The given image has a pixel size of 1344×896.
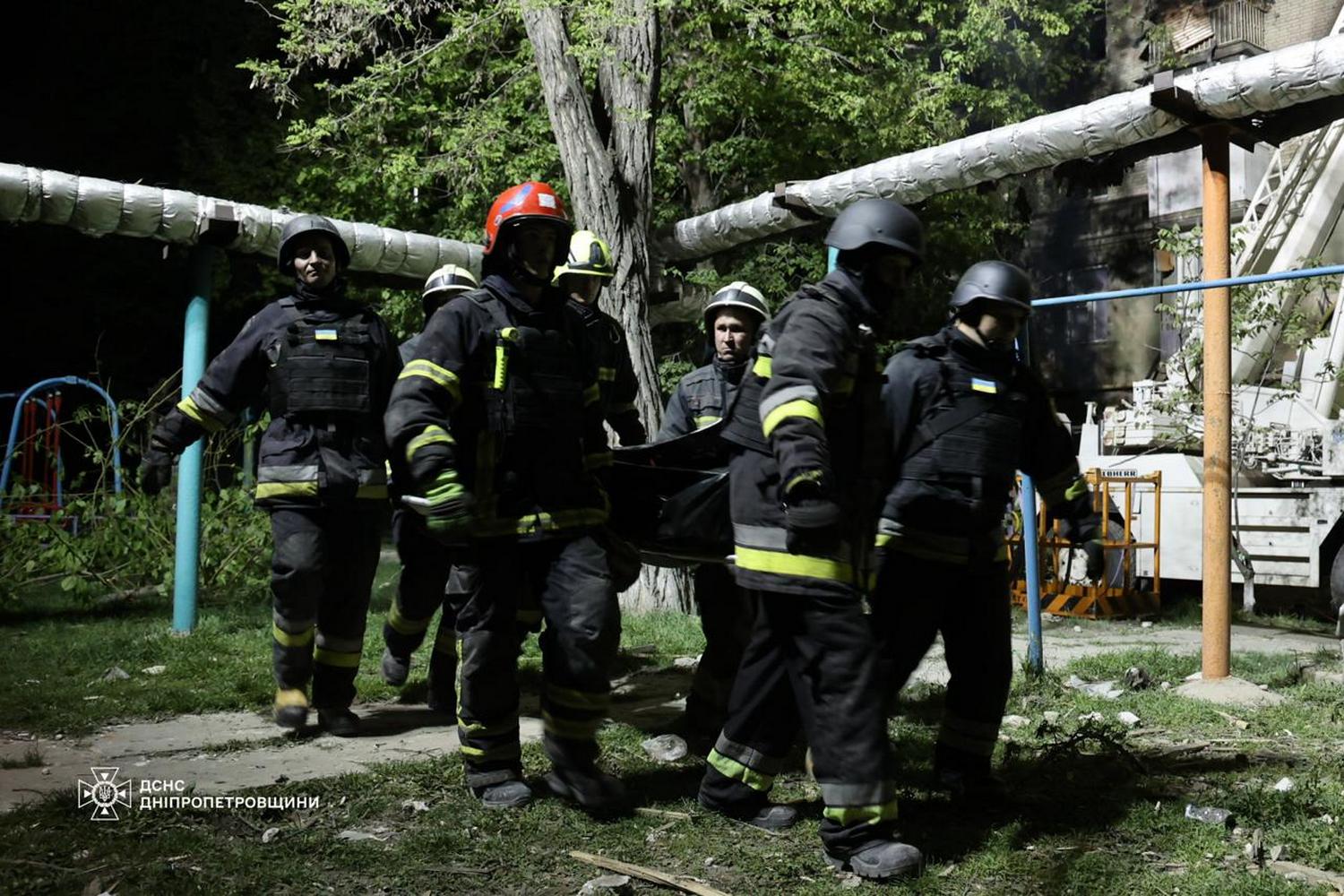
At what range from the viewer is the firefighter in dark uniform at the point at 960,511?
4.45 meters

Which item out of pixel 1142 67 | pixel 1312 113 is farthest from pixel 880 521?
pixel 1142 67

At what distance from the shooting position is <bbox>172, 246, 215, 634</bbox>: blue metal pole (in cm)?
852

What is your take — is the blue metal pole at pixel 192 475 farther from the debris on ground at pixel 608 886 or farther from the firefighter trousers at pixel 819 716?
the debris on ground at pixel 608 886

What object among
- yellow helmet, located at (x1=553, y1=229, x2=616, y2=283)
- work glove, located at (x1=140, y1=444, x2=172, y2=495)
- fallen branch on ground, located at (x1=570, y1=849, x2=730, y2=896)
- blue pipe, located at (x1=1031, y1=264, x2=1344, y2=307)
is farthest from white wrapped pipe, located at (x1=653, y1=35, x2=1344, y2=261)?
fallen branch on ground, located at (x1=570, y1=849, x2=730, y2=896)

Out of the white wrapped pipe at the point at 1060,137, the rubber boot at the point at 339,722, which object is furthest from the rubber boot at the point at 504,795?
the white wrapped pipe at the point at 1060,137

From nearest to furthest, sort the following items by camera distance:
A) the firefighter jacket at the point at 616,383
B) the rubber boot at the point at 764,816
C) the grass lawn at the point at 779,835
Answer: the grass lawn at the point at 779,835 → the rubber boot at the point at 764,816 → the firefighter jacket at the point at 616,383

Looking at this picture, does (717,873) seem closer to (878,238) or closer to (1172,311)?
(878,238)

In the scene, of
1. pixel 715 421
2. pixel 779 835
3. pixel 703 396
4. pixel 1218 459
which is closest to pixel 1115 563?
pixel 1218 459

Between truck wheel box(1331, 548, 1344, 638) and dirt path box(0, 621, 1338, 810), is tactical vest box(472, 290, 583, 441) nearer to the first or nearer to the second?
dirt path box(0, 621, 1338, 810)

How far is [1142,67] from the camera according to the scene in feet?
A: 84.1

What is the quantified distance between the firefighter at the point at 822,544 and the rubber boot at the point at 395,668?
2719mm

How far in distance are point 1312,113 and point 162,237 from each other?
721 centimetres

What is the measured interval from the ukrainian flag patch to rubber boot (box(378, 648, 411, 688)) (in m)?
3.57

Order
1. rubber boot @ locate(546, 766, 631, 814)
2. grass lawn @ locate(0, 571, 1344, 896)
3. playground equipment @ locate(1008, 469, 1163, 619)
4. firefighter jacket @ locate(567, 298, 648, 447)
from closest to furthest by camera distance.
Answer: grass lawn @ locate(0, 571, 1344, 896) → rubber boot @ locate(546, 766, 631, 814) → firefighter jacket @ locate(567, 298, 648, 447) → playground equipment @ locate(1008, 469, 1163, 619)
